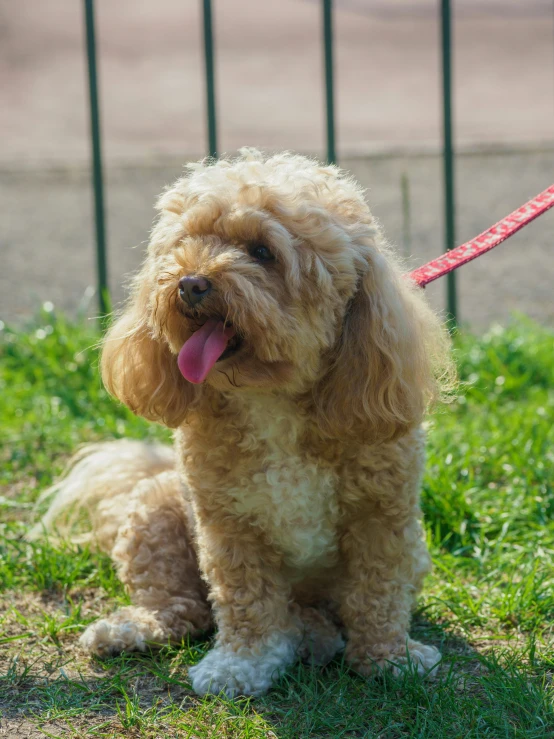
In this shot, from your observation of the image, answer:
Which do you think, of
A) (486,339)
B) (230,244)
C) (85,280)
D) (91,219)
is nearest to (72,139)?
(91,219)

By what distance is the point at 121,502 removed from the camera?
128 inches

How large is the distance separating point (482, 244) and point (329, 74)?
7.77 ft

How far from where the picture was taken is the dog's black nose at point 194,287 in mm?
2305

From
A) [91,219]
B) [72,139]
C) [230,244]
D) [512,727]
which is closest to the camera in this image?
[512,727]

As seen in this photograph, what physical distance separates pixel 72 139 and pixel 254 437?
6.82 metres

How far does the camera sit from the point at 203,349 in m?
2.37

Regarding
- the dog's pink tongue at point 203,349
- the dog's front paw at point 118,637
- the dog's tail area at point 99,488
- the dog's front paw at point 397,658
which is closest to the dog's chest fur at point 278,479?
the dog's pink tongue at point 203,349

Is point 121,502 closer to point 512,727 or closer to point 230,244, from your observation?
point 230,244

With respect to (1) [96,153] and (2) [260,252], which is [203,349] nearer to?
(2) [260,252]

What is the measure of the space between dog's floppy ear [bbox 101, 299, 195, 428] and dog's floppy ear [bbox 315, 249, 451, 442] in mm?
393

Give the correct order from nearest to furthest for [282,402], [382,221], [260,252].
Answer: [260,252], [282,402], [382,221]

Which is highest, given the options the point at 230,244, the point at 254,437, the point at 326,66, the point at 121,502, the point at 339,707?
the point at 326,66

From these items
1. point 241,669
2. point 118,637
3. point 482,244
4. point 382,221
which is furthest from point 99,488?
point 382,221

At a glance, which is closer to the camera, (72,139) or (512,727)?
(512,727)
